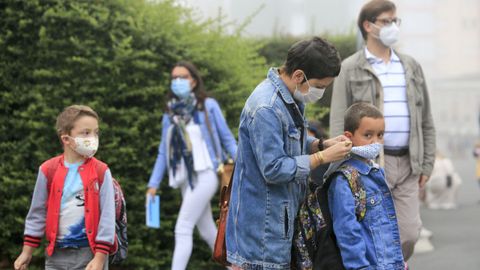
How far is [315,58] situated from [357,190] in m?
0.73

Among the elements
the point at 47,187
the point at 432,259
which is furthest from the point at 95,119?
the point at 432,259

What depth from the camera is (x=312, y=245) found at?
409cm

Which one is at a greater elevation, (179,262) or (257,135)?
(257,135)

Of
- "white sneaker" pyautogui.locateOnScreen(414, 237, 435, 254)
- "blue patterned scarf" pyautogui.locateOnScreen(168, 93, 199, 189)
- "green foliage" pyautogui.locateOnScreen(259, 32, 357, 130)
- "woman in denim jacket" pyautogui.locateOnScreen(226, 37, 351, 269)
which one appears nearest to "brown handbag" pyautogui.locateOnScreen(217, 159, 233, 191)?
"blue patterned scarf" pyautogui.locateOnScreen(168, 93, 199, 189)

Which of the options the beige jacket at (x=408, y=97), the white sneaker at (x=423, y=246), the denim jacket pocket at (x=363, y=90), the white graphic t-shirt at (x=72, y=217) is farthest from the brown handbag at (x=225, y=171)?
the white sneaker at (x=423, y=246)

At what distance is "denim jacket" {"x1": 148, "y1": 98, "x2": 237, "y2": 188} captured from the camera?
22.6 feet

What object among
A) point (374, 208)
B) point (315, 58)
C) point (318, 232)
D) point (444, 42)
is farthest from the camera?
point (444, 42)

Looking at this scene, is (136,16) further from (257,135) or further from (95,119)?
(257,135)

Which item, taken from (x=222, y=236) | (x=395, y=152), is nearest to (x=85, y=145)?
(x=222, y=236)

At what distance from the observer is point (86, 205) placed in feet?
15.2

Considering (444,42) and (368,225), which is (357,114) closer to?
(368,225)

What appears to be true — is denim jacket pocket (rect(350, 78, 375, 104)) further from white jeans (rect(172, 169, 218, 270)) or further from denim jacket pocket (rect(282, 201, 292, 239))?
denim jacket pocket (rect(282, 201, 292, 239))

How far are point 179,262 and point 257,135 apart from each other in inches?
121

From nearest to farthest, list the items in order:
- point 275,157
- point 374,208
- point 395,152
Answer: point 275,157 → point 374,208 → point 395,152
